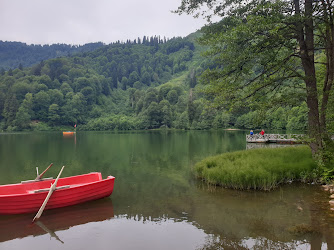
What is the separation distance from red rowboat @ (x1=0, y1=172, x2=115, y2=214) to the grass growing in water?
6.63 metres

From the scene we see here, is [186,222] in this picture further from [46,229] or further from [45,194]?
[45,194]

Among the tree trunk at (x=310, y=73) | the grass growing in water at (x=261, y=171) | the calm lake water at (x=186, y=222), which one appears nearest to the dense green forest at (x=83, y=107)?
the grass growing in water at (x=261, y=171)

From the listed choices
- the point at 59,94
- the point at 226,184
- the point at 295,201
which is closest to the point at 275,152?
the point at 226,184

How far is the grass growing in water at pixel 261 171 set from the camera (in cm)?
1493

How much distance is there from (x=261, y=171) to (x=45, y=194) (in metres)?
11.4

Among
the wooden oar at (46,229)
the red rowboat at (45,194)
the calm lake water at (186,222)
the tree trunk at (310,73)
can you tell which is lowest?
the wooden oar at (46,229)

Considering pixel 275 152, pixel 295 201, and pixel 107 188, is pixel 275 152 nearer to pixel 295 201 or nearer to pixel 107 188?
pixel 295 201

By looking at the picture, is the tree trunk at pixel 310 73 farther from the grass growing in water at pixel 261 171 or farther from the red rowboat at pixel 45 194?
the red rowboat at pixel 45 194

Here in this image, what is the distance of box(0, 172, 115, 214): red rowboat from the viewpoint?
38.2ft

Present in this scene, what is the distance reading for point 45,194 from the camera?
39.9 ft

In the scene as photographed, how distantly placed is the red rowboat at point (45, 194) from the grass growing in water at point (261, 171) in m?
6.63

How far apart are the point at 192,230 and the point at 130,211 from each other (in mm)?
3725

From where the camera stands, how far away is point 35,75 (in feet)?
599

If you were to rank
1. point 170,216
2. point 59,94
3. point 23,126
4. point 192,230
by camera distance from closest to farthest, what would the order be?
point 192,230 → point 170,216 → point 23,126 → point 59,94
